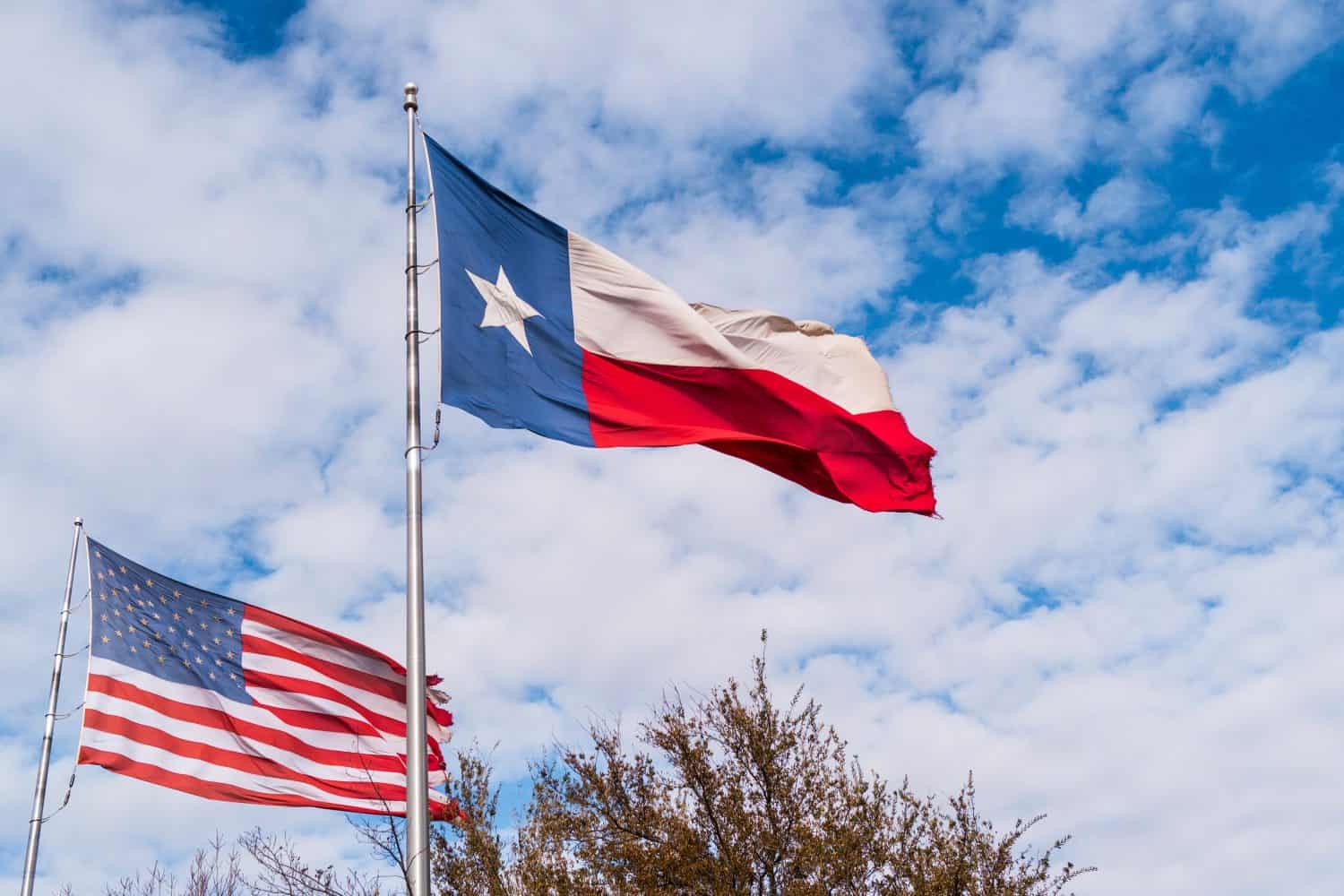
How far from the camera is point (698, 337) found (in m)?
11.6

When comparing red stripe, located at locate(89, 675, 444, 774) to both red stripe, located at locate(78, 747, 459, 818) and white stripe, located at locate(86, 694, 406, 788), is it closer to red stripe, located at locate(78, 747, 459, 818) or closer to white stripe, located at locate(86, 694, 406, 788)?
white stripe, located at locate(86, 694, 406, 788)

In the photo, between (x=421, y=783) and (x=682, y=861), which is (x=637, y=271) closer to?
(x=421, y=783)

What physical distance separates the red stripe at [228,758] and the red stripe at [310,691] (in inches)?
21.8

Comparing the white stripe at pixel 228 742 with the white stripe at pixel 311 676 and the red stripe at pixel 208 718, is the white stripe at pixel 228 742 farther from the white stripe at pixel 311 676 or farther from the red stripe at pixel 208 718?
the white stripe at pixel 311 676

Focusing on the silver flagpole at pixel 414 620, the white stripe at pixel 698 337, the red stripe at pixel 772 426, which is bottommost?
the silver flagpole at pixel 414 620

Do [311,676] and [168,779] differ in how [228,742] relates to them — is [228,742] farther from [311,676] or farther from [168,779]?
[311,676]

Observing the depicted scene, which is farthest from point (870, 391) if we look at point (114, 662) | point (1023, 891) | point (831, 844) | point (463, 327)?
point (1023, 891)

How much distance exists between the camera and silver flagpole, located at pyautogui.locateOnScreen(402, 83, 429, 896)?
7.98 meters

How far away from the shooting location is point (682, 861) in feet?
65.6

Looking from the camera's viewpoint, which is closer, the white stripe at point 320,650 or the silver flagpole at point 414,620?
the silver flagpole at point 414,620

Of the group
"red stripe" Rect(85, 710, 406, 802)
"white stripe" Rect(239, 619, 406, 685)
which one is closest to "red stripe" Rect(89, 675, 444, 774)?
"red stripe" Rect(85, 710, 406, 802)

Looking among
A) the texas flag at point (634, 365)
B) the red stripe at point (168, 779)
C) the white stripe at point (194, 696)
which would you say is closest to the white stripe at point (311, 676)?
the white stripe at point (194, 696)

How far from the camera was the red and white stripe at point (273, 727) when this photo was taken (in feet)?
39.8

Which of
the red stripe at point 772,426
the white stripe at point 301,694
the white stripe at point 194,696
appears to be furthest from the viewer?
the white stripe at point 301,694
